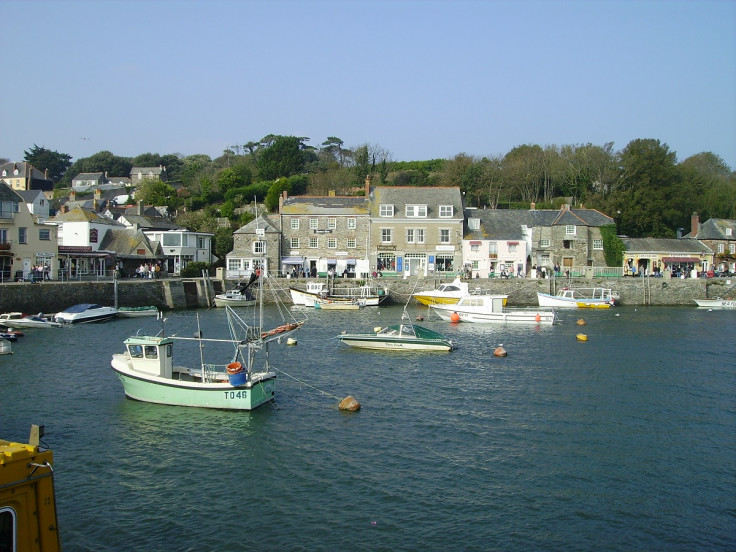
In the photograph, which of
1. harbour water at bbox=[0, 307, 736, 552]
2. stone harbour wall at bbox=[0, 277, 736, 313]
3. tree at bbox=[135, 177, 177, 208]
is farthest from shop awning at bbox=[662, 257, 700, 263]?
tree at bbox=[135, 177, 177, 208]

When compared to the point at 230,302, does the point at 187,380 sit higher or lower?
lower

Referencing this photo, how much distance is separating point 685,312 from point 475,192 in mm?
38334

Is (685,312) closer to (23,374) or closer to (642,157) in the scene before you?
(642,157)

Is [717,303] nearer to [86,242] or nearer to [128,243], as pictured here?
[128,243]

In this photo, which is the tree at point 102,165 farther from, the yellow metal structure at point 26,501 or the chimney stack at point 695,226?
the yellow metal structure at point 26,501

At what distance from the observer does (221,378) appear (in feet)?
80.1

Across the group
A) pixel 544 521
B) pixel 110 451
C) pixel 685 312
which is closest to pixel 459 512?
pixel 544 521

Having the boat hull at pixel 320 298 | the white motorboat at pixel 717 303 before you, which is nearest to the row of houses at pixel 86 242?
the boat hull at pixel 320 298

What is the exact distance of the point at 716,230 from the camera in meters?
76.8

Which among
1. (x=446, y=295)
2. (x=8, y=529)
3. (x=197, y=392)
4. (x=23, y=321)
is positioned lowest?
(x=197, y=392)

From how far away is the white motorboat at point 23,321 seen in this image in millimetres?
41438

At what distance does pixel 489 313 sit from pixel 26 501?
41175mm

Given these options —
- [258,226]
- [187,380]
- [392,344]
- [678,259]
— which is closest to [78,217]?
[258,226]

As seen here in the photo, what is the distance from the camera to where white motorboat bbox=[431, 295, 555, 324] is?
4744 cm
